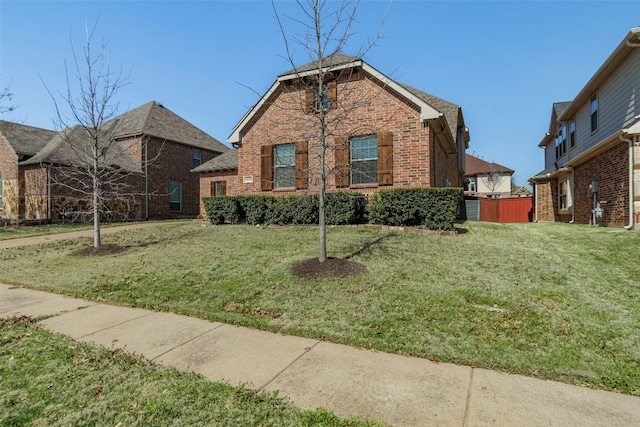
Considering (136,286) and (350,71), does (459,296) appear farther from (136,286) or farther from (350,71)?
(350,71)

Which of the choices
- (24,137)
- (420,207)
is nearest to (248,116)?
(420,207)

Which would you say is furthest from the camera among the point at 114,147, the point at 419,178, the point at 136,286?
the point at 114,147

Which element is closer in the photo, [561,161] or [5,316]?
[5,316]

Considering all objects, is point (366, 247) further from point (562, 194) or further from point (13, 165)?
point (13, 165)

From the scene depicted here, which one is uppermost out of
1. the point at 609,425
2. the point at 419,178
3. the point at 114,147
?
the point at 114,147

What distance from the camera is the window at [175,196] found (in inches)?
946

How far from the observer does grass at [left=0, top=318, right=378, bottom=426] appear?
7.41 ft


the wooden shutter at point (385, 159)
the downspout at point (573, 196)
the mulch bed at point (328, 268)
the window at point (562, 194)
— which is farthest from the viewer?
Result: the window at point (562, 194)

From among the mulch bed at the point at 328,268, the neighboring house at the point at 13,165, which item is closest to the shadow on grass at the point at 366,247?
Result: the mulch bed at the point at 328,268

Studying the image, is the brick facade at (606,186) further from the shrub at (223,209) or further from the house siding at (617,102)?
the shrub at (223,209)

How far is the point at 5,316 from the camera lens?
15.0ft

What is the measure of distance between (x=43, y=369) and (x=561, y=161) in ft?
79.5

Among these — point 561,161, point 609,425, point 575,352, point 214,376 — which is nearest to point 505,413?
point 609,425

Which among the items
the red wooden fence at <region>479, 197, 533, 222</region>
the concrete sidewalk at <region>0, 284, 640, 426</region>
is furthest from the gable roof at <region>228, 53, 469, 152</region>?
the concrete sidewalk at <region>0, 284, 640, 426</region>
